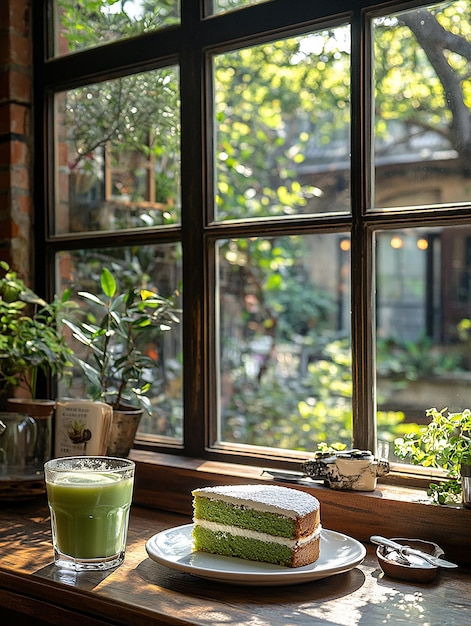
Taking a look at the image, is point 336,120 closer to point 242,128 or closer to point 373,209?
point 242,128

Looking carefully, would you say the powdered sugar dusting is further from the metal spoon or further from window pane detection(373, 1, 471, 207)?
window pane detection(373, 1, 471, 207)

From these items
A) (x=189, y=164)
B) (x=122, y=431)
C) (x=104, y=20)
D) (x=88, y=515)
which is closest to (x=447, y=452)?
(x=88, y=515)

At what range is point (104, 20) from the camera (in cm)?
205

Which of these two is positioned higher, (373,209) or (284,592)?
(373,209)

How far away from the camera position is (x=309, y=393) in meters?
5.38

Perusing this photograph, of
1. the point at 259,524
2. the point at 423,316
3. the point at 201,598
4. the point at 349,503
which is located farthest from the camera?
the point at 423,316

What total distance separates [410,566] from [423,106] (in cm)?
496

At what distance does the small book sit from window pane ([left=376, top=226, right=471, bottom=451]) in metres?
4.37

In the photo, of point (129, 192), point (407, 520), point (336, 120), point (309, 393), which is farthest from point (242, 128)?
point (407, 520)

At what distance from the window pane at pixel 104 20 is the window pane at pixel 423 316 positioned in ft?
14.4

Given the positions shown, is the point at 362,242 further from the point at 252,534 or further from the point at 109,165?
the point at 109,165

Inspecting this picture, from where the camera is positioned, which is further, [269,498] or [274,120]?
[274,120]

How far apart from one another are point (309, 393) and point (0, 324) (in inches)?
143

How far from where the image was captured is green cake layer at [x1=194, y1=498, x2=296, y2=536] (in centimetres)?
131
